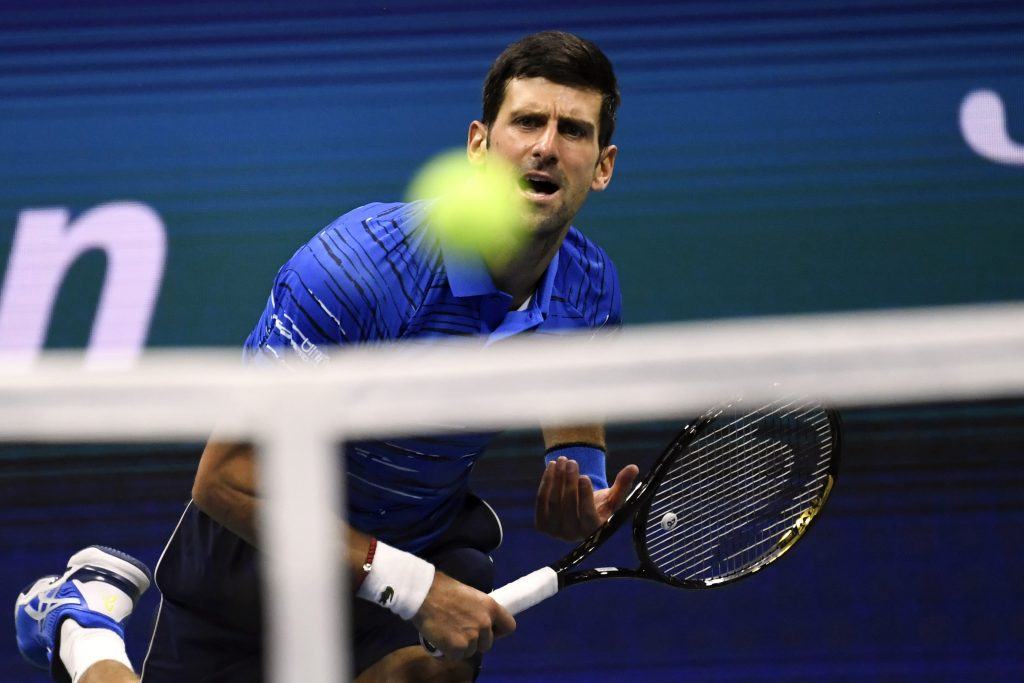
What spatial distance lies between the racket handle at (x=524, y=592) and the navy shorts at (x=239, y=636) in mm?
116

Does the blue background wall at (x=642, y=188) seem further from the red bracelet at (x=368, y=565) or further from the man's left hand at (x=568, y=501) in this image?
the red bracelet at (x=368, y=565)

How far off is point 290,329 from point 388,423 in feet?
2.38

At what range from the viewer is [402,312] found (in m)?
1.71

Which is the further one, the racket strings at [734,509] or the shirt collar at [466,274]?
the racket strings at [734,509]

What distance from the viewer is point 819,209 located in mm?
2615

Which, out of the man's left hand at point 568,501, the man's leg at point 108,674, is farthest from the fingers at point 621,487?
the man's leg at point 108,674

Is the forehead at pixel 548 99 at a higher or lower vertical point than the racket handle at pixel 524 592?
higher

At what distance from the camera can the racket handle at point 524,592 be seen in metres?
1.68

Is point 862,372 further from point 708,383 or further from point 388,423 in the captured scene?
point 388,423

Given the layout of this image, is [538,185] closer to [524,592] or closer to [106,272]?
[524,592]

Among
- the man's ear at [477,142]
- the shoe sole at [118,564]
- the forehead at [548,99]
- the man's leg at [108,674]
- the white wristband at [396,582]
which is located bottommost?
the man's leg at [108,674]

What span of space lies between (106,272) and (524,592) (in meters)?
1.21

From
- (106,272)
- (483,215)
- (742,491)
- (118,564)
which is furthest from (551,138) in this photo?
(106,272)

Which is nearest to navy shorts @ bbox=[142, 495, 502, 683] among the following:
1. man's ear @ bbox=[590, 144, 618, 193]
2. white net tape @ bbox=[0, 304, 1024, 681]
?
man's ear @ bbox=[590, 144, 618, 193]
